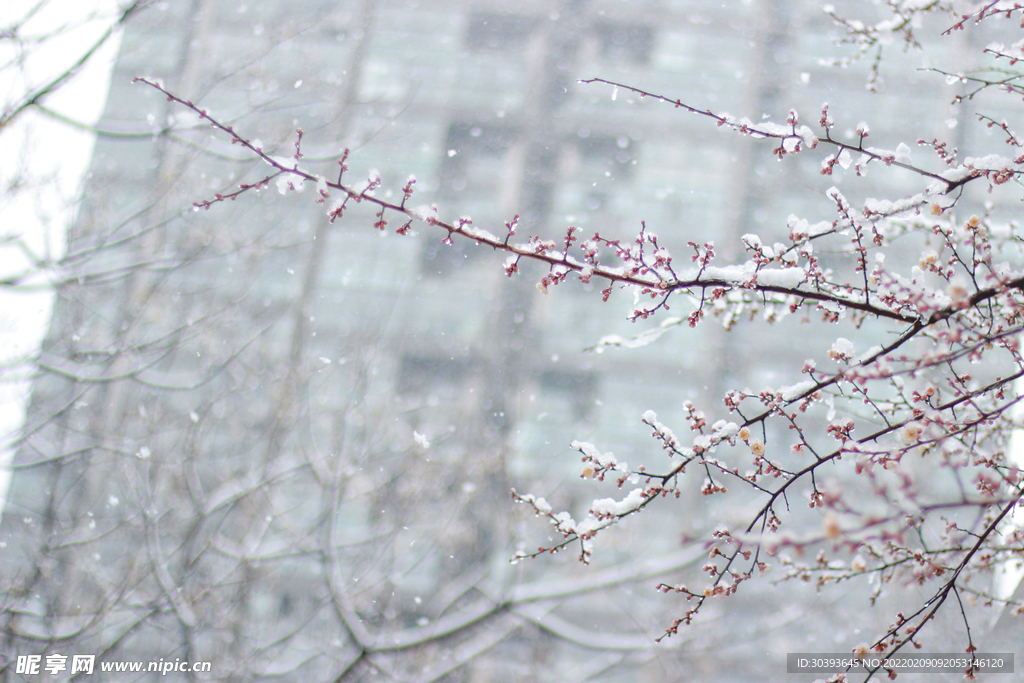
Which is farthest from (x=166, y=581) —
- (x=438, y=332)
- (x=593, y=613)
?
(x=438, y=332)

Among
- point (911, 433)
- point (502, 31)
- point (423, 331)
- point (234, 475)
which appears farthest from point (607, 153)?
point (911, 433)

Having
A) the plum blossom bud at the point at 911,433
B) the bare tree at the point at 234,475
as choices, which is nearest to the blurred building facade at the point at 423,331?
the bare tree at the point at 234,475

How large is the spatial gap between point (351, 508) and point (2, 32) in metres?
20.9

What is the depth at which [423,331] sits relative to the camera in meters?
25.3

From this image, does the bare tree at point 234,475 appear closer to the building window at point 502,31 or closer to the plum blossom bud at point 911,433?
the plum blossom bud at point 911,433

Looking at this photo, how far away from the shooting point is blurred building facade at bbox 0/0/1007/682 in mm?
5871

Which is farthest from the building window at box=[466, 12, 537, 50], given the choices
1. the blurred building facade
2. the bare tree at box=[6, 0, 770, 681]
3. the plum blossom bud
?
the plum blossom bud

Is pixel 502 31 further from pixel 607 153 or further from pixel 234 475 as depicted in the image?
pixel 234 475

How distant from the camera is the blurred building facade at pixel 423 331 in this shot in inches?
231

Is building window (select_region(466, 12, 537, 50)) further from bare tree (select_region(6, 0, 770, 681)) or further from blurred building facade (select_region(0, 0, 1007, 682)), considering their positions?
bare tree (select_region(6, 0, 770, 681))

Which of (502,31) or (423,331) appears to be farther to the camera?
(502,31)

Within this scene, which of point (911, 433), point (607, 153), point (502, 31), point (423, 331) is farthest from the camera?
point (502, 31)

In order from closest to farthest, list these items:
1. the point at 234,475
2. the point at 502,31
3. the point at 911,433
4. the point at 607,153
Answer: the point at 911,433 < the point at 234,475 < the point at 607,153 < the point at 502,31

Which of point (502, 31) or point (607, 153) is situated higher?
point (502, 31)
